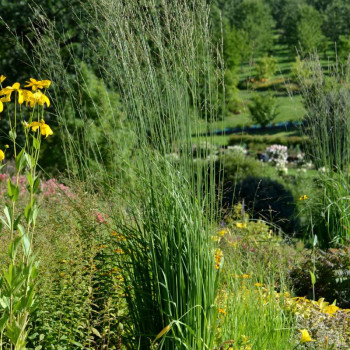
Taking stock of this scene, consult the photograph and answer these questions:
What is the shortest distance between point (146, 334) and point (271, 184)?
680 cm

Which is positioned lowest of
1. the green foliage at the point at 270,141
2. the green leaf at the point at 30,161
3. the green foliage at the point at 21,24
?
the green foliage at the point at 270,141

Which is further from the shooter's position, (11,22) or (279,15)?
(279,15)

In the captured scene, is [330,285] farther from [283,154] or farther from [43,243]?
[283,154]

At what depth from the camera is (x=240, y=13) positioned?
47000mm

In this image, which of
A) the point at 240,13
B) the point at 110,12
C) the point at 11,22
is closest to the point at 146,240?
the point at 110,12

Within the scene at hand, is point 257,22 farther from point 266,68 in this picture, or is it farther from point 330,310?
point 330,310

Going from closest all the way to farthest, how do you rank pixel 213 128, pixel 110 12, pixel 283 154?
pixel 110 12 < pixel 213 128 < pixel 283 154

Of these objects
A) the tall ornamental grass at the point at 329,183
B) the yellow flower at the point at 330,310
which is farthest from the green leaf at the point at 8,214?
the tall ornamental grass at the point at 329,183

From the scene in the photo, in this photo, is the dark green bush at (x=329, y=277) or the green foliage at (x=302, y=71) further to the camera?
the green foliage at (x=302, y=71)

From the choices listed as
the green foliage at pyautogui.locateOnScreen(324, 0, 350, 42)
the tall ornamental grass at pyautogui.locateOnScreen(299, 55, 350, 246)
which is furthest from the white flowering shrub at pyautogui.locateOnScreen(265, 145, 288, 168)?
the green foliage at pyautogui.locateOnScreen(324, 0, 350, 42)

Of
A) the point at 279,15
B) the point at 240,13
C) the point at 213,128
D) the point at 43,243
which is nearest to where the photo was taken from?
the point at 213,128

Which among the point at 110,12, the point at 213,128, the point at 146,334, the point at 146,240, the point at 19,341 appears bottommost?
the point at 146,334

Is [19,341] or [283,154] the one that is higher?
[19,341]

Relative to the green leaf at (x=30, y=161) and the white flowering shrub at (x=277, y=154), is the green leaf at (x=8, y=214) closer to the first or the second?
the green leaf at (x=30, y=161)
